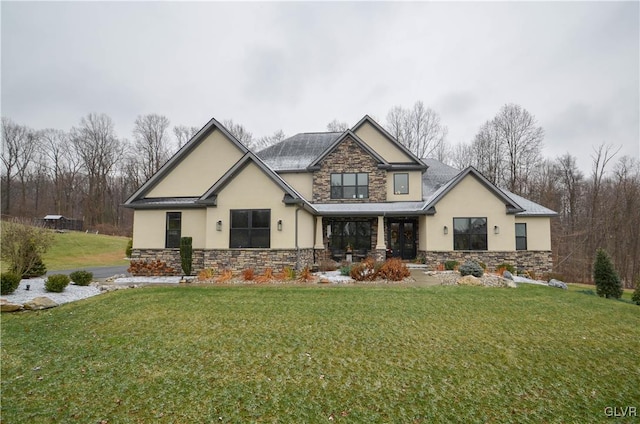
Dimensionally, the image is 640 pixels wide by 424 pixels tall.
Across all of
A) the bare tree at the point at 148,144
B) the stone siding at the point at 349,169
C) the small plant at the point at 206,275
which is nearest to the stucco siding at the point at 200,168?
the small plant at the point at 206,275

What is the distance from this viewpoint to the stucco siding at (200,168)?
16078 mm

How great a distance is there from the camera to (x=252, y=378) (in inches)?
176

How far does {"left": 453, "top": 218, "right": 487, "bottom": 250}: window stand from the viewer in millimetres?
16672

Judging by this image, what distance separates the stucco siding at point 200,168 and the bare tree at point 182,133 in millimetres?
30232

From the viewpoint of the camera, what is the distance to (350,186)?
63.0 ft

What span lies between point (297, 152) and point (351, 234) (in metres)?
6.78

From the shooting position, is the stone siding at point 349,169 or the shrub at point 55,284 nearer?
the shrub at point 55,284

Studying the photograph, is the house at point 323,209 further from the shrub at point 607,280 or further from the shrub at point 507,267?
the shrub at point 607,280

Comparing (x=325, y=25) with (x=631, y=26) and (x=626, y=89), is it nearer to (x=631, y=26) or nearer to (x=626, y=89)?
(x=631, y=26)

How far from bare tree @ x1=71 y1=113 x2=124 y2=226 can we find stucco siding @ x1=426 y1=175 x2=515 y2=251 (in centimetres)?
4284

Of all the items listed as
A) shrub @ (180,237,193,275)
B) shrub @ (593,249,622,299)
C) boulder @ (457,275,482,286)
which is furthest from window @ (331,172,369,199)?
shrub @ (593,249,622,299)

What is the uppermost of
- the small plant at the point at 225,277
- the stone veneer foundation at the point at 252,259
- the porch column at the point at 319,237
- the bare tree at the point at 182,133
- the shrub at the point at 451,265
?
the bare tree at the point at 182,133

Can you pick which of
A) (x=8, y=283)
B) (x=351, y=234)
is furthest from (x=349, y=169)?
(x=8, y=283)

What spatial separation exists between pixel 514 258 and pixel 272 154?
15642 mm
